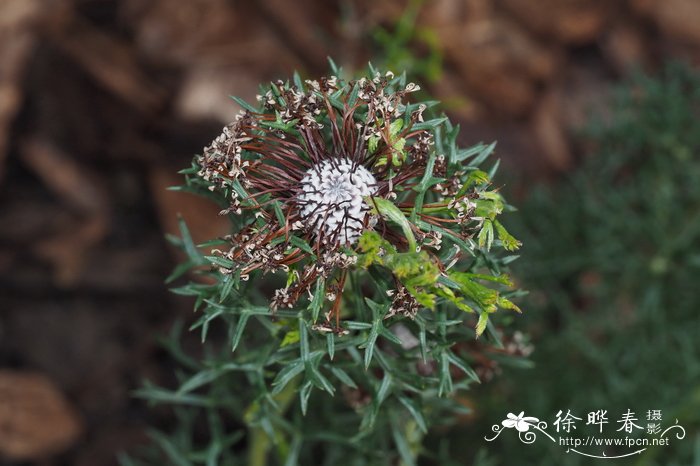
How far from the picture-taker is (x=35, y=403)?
233 cm

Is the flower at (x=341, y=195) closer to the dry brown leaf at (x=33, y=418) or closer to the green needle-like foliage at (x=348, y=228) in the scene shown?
the green needle-like foliage at (x=348, y=228)

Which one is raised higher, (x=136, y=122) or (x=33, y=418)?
(x=136, y=122)

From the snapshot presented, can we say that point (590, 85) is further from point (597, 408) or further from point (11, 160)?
point (11, 160)

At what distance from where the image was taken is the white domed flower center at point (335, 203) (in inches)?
39.4

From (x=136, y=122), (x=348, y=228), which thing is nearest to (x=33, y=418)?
(x=136, y=122)

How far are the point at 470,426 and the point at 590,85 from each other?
1252 millimetres

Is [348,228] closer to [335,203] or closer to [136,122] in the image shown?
[335,203]

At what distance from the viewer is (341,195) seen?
101 centimetres

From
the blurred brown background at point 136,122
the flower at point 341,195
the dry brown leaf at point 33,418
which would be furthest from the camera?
the blurred brown background at point 136,122

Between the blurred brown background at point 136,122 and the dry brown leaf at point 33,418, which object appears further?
the blurred brown background at point 136,122

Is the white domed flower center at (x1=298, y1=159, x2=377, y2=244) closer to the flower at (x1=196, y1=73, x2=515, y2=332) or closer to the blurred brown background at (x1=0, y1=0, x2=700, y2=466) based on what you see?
the flower at (x1=196, y1=73, x2=515, y2=332)

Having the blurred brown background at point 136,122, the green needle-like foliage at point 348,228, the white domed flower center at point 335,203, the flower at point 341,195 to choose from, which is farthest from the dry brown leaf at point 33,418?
the white domed flower center at point 335,203

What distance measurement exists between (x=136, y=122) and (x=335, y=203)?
1716mm

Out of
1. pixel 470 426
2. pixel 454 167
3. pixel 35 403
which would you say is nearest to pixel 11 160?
pixel 35 403
